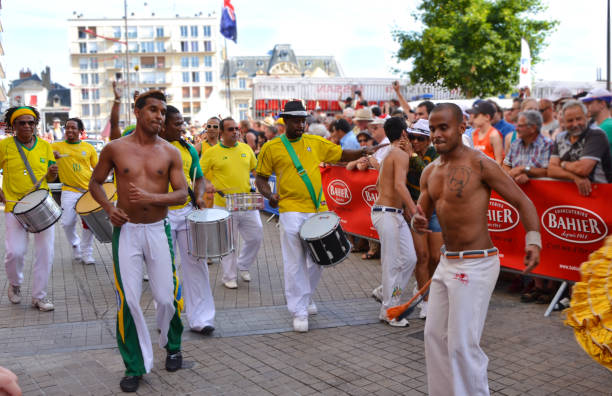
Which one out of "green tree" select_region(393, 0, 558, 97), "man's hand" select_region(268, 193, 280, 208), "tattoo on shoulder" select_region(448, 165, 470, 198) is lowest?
"man's hand" select_region(268, 193, 280, 208)

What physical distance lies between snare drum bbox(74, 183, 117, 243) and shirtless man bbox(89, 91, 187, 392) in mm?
2916

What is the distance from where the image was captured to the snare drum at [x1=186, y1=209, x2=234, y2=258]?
225 inches

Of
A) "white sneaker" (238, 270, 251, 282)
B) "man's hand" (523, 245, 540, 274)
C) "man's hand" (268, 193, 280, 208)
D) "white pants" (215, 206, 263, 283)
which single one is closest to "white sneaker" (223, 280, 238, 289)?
"white pants" (215, 206, 263, 283)

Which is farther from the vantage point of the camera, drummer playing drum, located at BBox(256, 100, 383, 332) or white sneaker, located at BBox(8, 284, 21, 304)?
white sneaker, located at BBox(8, 284, 21, 304)

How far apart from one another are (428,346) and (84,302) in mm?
4812

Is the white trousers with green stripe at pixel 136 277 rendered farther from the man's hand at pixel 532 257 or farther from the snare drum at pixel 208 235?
the man's hand at pixel 532 257

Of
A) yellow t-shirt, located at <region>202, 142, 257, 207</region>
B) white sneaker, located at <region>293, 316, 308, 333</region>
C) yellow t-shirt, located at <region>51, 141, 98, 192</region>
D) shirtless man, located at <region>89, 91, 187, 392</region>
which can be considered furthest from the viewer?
yellow t-shirt, located at <region>51, 141, 98, 192</region>

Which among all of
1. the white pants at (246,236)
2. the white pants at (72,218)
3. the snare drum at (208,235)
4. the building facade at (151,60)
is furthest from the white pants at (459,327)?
the building facade at (151,60)

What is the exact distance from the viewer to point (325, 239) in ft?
19.6

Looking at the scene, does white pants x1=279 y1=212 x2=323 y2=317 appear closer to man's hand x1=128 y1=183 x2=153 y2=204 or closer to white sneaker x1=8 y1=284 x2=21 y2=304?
man's hand x1=128 y1=183 x2=153 y2=204

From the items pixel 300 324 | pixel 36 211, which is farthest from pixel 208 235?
pixel 36 211

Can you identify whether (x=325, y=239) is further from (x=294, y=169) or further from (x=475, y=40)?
(x=475, y=40)

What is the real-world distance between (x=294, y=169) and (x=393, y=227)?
1.19 m

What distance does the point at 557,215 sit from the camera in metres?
6.53
